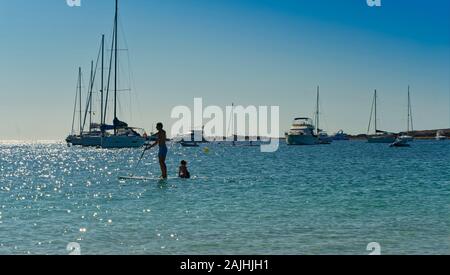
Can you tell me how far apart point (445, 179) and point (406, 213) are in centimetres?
1894

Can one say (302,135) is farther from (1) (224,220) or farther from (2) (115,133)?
(1) (224,220)

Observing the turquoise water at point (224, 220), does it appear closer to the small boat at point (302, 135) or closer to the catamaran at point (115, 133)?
the catamaran at point (115, 133)

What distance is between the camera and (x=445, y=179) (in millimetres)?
38219

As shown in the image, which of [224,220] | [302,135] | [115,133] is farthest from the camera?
[302,135]

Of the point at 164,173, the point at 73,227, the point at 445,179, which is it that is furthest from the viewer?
the point at 445,179

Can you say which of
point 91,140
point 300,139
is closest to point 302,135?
point 300,139

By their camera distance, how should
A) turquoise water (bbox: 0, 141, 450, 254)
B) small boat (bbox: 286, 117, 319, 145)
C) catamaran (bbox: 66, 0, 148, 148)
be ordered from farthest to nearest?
small boat (bbox: 286, 117, 319, 145) → catamaran (bbox: 66, 0, 148, 148) → turquoise water (bbox: 0, 141, 450, 254)

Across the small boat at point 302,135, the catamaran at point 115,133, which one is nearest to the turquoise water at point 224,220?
the catamaran at point 115,133

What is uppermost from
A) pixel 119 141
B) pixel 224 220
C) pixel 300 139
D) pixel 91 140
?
pixel 300 139

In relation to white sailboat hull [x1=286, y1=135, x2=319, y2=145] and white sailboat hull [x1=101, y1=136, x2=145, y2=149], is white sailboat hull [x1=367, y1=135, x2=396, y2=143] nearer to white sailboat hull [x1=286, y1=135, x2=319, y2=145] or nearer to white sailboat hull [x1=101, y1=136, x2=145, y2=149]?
white sailboat hull [x1=286, y1=135, x2=319, y2=145]

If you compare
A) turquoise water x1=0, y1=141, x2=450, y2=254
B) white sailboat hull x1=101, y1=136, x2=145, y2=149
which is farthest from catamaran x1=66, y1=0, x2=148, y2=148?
turquoise water x1=0, y1=141, x2=450, y2=254

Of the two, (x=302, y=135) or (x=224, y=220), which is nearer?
(x=224, y=220)
